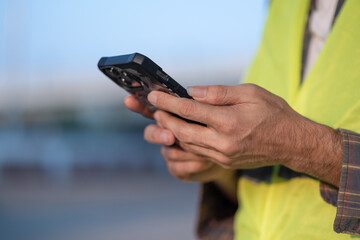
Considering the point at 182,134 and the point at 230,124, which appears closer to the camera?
the point at 230,124

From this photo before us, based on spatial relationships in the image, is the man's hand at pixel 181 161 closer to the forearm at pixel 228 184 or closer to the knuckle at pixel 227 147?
the forearm at pixel 228 184

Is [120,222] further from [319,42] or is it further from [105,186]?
[319,42]

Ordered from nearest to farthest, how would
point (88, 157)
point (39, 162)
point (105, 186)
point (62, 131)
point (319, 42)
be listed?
1. point (319, 42)
2. point (105, 186)
3. point (39, 162)
4. point (88, 157)
5. point (62, 131)

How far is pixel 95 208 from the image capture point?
342 inches

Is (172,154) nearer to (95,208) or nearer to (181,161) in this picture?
(181,161)

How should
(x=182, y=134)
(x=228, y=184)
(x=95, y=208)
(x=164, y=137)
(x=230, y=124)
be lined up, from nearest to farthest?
(x=230, y=124), (x=182, y=134), (x=164, y=137), (x=228, y=184), (x=95, y=208)

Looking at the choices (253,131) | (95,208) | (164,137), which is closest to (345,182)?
(253,131)

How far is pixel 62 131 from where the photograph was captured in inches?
815

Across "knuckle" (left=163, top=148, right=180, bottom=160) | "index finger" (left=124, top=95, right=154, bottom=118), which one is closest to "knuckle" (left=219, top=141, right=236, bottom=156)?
"knuckle" (left=163, top=148, right=180, bottom=160)

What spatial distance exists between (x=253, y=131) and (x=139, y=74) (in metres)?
0.37

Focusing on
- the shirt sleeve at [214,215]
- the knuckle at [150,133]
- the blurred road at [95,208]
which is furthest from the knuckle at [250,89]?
the blurred road at [95,208]

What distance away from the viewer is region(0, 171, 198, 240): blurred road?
6.54m

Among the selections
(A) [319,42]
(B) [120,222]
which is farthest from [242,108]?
(B) [120,222]

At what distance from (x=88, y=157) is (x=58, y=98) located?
13014 mm
